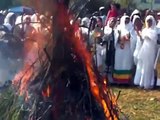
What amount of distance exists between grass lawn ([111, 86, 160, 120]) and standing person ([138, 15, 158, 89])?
0.29 metres

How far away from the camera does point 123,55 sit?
Answer: 13.1m

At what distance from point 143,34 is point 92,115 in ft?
24.3

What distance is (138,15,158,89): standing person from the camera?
1237cm

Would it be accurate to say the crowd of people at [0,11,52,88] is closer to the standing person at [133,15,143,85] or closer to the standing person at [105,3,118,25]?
the standing person at [133,15,143,85]

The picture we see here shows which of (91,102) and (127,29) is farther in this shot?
(127,29)

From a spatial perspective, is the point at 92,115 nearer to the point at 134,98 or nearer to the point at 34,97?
the point at 34,97

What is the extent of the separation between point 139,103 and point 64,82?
567 centimetres

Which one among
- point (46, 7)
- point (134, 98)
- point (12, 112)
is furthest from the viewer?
point (134, 98)

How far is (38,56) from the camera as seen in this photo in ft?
17.8

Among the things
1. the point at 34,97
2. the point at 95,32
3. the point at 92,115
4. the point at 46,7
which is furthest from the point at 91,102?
the point at 95,32

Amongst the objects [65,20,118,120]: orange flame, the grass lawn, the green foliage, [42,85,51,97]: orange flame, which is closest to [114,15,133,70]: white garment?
the grass lawn

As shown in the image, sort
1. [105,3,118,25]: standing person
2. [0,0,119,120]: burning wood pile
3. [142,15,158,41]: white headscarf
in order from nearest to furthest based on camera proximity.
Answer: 1. [0,0,119,120]: burning wood pile
2. [142,15,158,41]: white headscarf
3. [105,3,118,25]: standing person

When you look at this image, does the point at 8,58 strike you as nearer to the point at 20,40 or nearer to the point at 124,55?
the point at 20,40

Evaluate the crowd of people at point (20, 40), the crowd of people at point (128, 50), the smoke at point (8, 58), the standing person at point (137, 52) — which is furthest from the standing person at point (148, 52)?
the smoke at point (8, 58)
